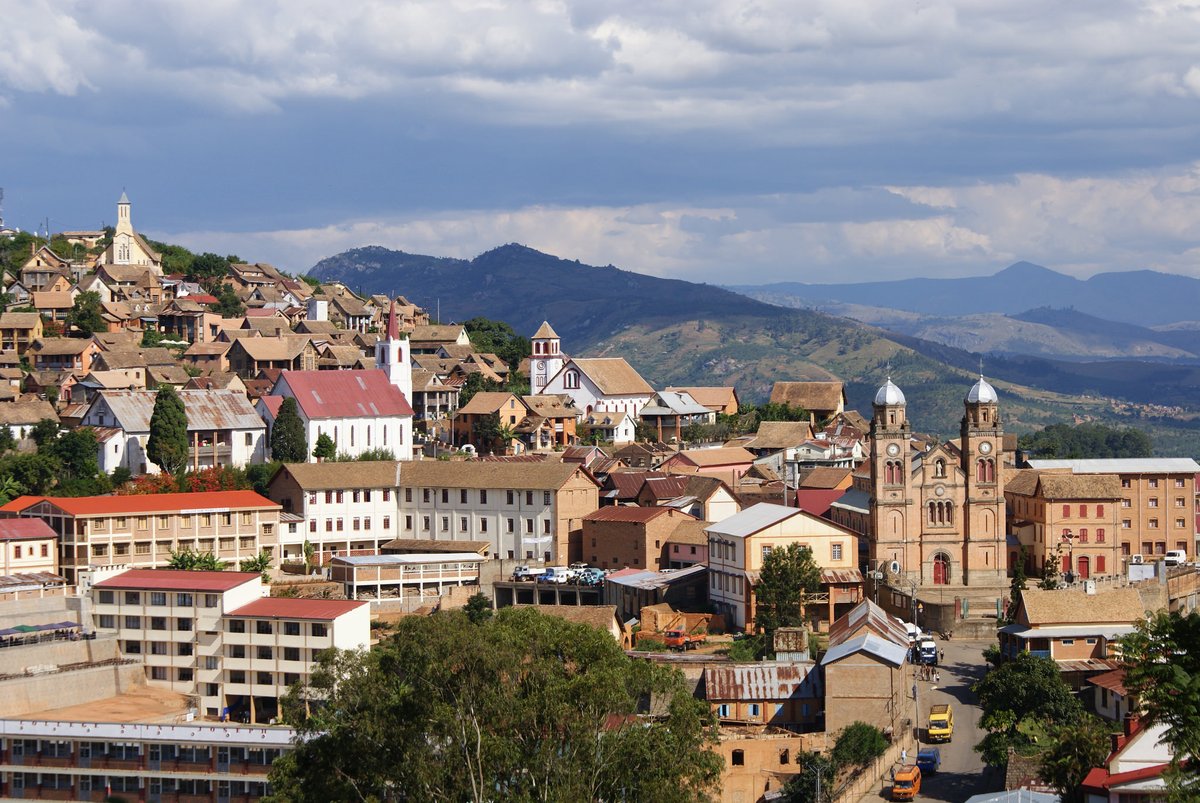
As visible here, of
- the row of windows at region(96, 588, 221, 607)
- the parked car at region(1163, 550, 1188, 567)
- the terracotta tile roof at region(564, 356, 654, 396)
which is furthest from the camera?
the terracotta tile roof at region(564, 356, 654, 396)

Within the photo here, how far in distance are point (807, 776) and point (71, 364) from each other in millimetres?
75397

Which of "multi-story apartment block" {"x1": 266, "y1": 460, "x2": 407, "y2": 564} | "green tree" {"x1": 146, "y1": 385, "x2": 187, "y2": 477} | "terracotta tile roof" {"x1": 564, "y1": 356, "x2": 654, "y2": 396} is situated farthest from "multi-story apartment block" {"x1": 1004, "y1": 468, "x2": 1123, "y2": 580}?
Result: "terracotta tile roof" {"x1": 564, "y1": 356, "x2": 654, "y2": 396}

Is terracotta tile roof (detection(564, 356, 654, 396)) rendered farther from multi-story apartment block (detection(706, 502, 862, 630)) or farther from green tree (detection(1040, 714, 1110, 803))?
green tree (detection(1040, 714, 1110, 803))

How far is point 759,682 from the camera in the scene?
7150cm

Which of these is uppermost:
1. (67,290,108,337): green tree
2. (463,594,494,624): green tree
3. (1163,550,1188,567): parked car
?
(67,290,108,337): green tree

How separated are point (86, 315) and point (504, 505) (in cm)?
4742

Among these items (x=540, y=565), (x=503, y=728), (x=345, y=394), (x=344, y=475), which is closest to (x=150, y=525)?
(x=344, y=475)

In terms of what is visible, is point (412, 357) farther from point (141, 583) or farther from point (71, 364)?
point (141, 583)

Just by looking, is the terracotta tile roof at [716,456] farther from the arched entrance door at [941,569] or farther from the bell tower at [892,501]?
the arched entrance door at [941,569]

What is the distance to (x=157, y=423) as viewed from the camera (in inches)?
4038

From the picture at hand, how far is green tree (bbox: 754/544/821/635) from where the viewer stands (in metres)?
82.1

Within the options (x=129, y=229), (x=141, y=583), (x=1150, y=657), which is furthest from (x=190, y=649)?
(x=129, y=229)

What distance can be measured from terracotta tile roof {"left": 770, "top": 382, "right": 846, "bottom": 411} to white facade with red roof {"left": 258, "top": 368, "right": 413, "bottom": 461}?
37.8 m

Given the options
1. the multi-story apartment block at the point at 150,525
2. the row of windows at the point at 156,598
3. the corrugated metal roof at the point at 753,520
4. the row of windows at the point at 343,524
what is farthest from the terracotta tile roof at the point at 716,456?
the row of windows at the point at 156,598
